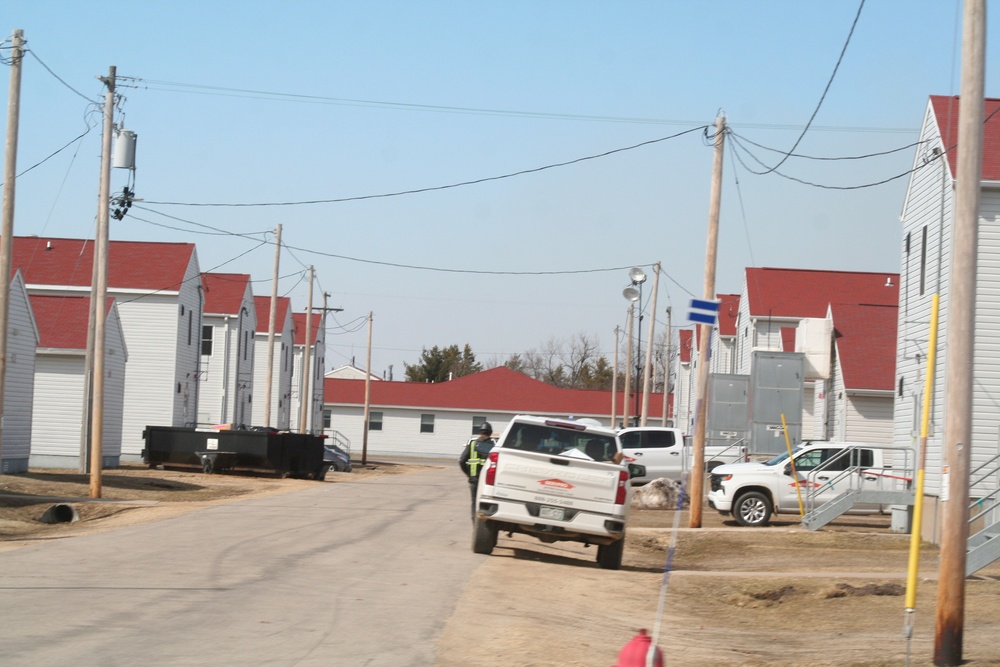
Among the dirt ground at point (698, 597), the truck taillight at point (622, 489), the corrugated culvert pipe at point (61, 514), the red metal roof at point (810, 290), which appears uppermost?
the red metal roof at point (810, 290)

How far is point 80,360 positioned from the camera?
40375 mm

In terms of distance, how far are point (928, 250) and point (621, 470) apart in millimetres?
12971

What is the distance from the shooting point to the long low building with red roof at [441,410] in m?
78.6

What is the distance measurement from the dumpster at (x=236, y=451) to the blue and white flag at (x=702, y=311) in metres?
25.7

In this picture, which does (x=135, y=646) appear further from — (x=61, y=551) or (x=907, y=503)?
(x=907, y=503)

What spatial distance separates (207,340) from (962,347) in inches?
2044

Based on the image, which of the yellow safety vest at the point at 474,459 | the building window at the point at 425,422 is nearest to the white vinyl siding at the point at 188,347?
the building window at the point at 425,422

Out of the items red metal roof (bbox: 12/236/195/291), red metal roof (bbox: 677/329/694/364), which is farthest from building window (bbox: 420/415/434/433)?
red metal roof (bbox: 12/236/195/291)

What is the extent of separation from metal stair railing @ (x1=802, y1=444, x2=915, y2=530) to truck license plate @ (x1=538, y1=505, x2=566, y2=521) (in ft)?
33.4

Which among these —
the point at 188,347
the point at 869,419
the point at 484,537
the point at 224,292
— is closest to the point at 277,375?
the point at 224,292

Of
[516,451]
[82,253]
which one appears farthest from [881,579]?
[82,253]

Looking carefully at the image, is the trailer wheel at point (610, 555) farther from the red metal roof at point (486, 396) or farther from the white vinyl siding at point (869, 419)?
the red metal roof at point (486, 396)

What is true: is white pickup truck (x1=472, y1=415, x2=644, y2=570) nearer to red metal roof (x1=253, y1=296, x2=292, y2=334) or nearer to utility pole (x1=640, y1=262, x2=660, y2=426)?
utility pole (x1=640, y1=262, x2=660, y2=426)

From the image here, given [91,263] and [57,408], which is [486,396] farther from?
[57,408]
